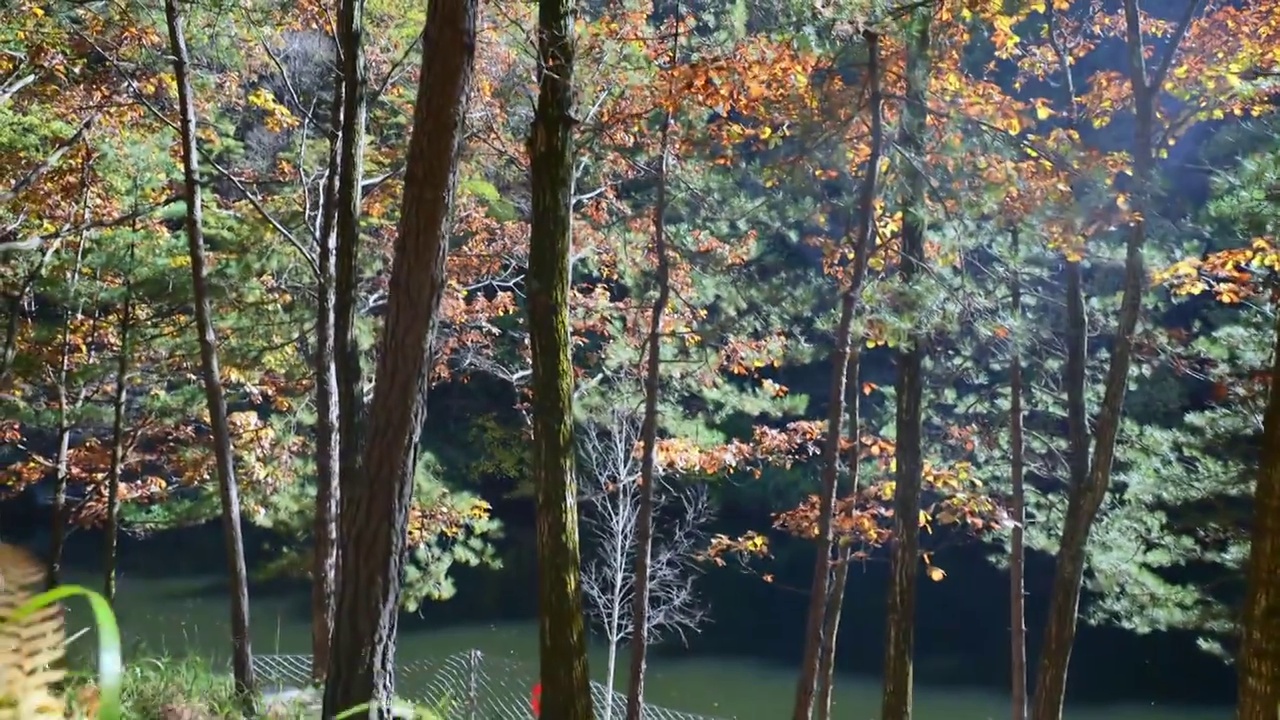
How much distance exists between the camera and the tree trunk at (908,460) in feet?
23.8

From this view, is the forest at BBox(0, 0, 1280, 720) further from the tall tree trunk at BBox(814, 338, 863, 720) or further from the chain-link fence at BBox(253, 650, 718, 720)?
the chain-link fence at BBox(253, 650, 718, 720)

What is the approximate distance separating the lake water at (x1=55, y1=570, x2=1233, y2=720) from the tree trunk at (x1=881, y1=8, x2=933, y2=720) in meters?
Answer: 6.12

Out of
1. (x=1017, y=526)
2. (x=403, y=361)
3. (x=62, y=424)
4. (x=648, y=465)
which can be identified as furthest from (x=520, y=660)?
(x=403, y=361)

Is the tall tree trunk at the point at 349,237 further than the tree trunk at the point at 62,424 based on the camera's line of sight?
No

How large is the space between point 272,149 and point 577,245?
378 cm

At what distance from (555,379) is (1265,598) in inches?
117

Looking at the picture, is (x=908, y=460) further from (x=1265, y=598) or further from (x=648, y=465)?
(x=1265, y=598)

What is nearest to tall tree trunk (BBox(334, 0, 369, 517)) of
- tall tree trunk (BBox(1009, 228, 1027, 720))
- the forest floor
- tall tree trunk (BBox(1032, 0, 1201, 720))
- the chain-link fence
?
the forest floor

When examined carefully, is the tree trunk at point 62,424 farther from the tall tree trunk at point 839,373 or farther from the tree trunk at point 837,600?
the tree trunk at point 837,600

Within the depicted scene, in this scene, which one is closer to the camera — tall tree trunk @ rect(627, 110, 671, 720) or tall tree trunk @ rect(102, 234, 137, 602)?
tall tree trunk @ rect(627, 110, 671, 720)

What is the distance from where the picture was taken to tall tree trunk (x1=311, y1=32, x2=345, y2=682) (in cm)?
722

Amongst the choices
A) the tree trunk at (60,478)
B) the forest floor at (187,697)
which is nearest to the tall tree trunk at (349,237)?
the forest floor at (187,697)

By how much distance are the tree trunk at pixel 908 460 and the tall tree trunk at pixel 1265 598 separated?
381cm

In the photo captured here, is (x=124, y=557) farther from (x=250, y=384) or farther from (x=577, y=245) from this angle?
(x=577, y=245)
